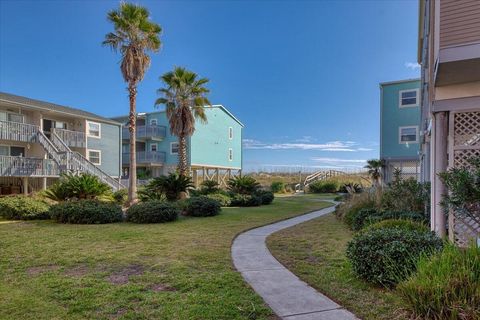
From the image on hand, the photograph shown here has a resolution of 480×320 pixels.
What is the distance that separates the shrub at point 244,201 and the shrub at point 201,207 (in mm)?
4814

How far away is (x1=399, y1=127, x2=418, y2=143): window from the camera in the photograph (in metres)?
22.6

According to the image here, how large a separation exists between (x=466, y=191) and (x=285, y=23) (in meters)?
15.6

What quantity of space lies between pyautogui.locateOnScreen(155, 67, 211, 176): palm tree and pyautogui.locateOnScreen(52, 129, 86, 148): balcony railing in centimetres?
773

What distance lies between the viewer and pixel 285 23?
1886 cm

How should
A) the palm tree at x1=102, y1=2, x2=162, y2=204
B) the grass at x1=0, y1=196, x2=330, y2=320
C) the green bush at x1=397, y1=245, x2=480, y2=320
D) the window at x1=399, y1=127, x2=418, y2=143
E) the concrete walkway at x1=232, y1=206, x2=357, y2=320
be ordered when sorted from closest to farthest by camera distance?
the green bush at x1=397, y1=245, x2=480, y2=320 < the concrete walkway at x1=232, y1=206, x2=357, y2=320 < the grass at x1=0, y1=196, x2=330, y2=320 < the palm tree at x1=102, y1=2, x2=162, y2=204 < the window at x1=399, y1=127, x2=418, y2=143

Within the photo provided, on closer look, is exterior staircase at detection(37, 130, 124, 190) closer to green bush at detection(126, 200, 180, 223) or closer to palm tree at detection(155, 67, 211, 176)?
palm tree at detection(155, 67, 211, 176)

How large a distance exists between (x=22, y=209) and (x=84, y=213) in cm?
277

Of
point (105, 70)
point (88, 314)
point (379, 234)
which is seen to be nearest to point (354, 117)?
point (105, 70)

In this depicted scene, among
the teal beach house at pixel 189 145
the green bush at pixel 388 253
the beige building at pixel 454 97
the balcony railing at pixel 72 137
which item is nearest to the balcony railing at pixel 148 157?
the teal beach house at pixel 189 145

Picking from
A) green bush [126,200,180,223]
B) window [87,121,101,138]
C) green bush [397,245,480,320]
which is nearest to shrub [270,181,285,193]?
window [87,121,101,138]

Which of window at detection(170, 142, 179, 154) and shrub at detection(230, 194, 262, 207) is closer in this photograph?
shrub at detection(230, 194, 262, 207)

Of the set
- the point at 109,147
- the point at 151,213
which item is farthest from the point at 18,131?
the point at 151,213

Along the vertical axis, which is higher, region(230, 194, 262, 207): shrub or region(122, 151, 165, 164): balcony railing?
region(122, 151, 165, 164): balcony railing

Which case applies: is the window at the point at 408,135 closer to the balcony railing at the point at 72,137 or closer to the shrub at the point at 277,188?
the shrub at the point at 277,188
